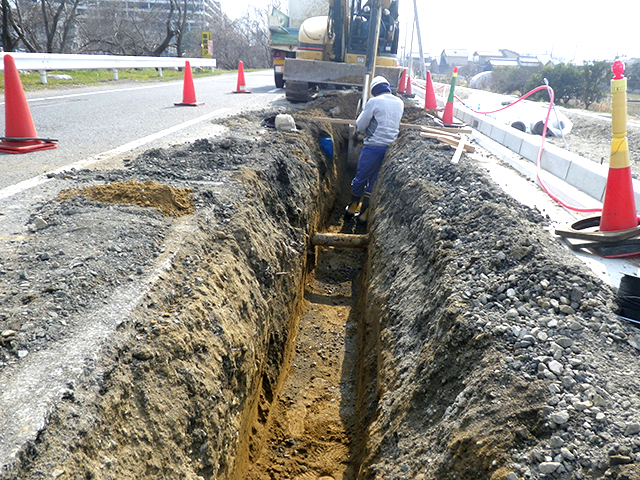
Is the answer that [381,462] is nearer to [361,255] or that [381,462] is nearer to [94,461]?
[94,461]

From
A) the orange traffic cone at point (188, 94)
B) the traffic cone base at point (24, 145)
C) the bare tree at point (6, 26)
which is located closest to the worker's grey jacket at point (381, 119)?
the traffic cone base at point (24, 145)

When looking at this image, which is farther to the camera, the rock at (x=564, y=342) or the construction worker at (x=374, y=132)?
the construction worker at (x=374, y=132)

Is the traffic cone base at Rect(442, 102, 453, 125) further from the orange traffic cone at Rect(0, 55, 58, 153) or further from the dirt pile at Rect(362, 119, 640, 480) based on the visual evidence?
the orange traffic cone at Rect(0, 55, 58, 153)

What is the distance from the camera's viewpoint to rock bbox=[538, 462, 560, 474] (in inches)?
71.5

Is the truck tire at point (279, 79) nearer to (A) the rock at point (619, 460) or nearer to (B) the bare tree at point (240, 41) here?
(A) the rock at point (619, 460)

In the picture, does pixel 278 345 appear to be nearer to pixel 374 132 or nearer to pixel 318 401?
pixel 318 401

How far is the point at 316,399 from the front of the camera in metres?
4.01

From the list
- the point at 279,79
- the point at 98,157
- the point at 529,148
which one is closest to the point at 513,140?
the point at 529,148

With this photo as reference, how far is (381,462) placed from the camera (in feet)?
8.84

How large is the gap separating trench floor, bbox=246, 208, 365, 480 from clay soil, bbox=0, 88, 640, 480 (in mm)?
18

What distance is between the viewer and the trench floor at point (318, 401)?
3344 millimetres

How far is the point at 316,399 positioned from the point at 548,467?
2.43 meters

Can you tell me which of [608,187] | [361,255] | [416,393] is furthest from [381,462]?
[361,255]

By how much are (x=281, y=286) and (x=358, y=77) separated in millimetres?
7300
